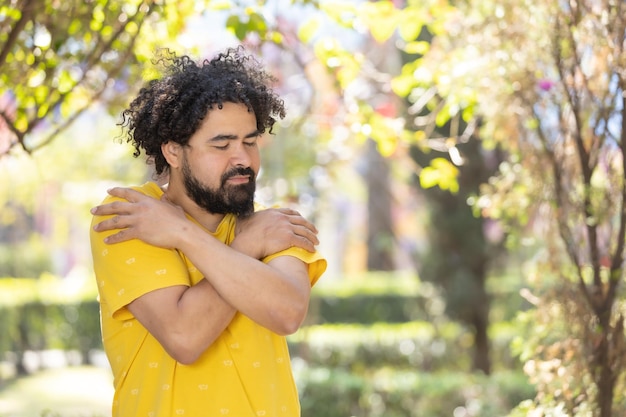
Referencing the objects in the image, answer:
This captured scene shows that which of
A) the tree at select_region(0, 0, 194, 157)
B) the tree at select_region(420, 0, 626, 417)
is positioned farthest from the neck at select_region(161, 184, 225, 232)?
the tree at select_region(420, 0, 626, 417)

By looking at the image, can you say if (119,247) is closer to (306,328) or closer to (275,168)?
(306,328)

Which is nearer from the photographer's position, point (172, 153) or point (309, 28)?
point (172, 153)

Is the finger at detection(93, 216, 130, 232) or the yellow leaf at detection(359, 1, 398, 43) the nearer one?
the finger at detection(93, 216, 130, 232)

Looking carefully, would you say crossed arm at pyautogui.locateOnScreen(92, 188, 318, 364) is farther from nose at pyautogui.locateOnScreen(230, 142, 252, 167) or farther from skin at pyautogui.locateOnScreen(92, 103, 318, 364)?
nose at pyautogui.locateOnScreen(230, 142, 252, 167)

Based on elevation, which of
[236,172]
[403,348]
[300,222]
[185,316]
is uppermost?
[236,172]

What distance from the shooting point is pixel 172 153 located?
245cm

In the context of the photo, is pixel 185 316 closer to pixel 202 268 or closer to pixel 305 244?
pixel 202 268

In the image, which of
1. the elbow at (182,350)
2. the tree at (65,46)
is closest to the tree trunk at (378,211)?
the tree at (65,46)

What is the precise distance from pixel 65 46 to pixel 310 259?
86.4 inches

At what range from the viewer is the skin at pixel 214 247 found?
2.19m

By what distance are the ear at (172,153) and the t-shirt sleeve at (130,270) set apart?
0.23 m

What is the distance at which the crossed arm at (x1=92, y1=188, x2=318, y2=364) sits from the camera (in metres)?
2.18

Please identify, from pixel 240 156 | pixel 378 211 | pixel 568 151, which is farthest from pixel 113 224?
pixel 378 211

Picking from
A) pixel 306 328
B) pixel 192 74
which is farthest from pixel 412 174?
pixel 192 74
